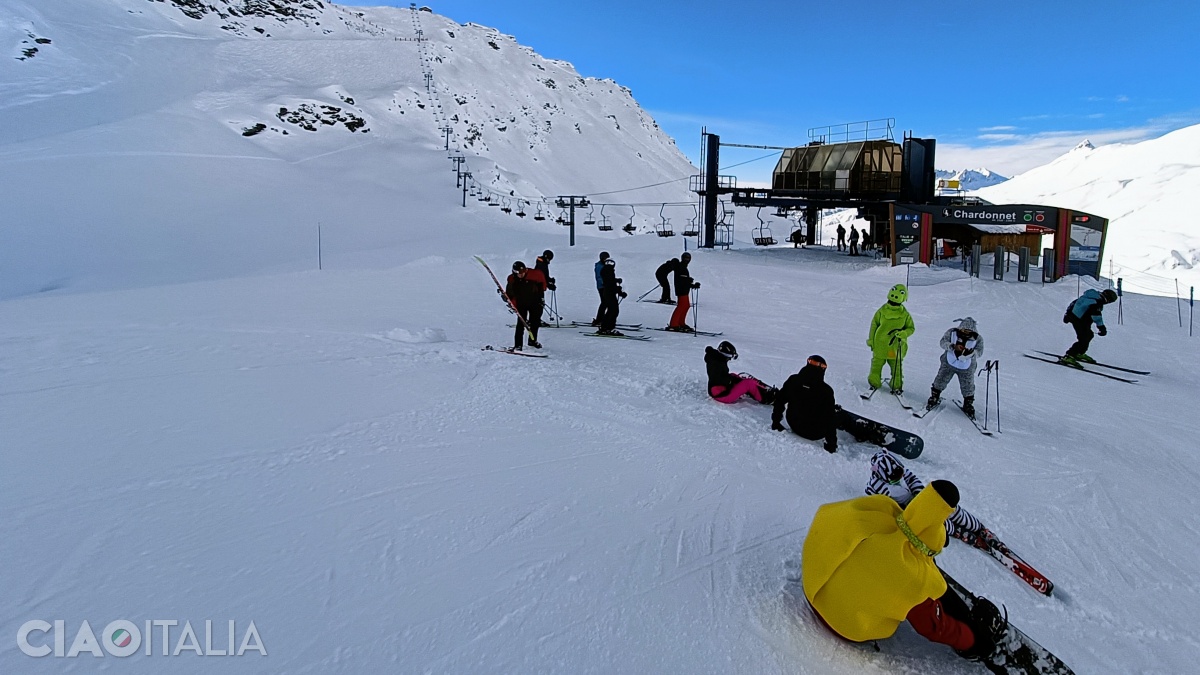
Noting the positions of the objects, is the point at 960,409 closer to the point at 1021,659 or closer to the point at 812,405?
the point at 812,405

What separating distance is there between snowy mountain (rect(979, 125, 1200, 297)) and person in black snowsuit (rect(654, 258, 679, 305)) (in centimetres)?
2393

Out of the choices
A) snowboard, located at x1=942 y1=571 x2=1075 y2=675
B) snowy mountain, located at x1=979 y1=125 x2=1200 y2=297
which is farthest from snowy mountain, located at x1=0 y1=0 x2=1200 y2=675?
snowy mountain, located at x1=979 y1=125 x2=1200 y2=297

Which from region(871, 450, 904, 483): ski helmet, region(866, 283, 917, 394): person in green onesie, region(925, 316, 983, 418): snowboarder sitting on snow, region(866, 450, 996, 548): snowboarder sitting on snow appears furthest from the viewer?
region(866, 283, 917, 394): person in green onesie

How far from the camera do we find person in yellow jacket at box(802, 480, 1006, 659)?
9.04 ft

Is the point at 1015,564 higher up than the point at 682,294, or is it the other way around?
the point at 682,294

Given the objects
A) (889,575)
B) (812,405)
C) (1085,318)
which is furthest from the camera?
(1085,318)

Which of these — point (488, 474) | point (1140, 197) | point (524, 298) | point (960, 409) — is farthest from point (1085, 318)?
point (1140, 197)

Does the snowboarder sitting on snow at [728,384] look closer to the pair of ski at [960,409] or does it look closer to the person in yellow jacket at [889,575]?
the pair of ski at [960,409]

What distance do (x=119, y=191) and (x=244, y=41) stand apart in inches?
983

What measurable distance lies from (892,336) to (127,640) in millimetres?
7635

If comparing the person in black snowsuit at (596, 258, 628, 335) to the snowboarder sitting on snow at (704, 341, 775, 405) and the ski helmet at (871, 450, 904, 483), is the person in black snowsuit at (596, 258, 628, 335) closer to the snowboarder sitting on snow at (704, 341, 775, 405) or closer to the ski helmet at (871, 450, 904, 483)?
the snowboarder sitting on snow at (704, 341, 775, 405)

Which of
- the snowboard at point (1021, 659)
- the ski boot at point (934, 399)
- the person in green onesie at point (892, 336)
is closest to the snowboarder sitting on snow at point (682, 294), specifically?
the person in green onesie at point (892, 336)

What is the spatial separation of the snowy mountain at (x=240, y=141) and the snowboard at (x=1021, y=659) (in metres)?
17.2

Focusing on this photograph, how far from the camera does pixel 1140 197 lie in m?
52.8
